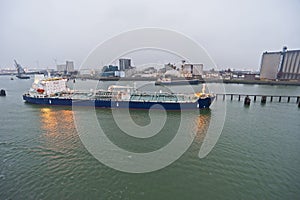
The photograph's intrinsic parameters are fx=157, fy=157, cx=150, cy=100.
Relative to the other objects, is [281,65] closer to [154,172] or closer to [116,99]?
[116,99]

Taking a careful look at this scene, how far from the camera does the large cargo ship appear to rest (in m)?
24.1

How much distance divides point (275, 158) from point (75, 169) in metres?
13.4

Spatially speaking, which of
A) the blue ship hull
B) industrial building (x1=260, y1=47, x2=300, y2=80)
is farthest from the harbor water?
industrial building (x1=260, y1=47, x2=300, y2=80)

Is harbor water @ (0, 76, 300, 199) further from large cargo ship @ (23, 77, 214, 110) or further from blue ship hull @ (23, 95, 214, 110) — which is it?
large cargo ship @ (23, 77, 214, 110)

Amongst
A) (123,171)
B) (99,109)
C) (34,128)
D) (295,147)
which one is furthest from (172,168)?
(99,109)

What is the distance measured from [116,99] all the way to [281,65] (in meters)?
115

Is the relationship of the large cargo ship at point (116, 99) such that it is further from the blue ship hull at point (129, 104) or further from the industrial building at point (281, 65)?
the industrial building at point (281, 65)

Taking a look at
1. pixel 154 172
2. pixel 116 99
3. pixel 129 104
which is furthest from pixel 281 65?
pixel 154 172

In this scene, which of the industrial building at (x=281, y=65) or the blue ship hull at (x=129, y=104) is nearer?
the blue ship hull at (x=129, y=104)

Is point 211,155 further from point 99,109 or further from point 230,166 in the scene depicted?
point 99,109

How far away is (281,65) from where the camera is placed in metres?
97.4

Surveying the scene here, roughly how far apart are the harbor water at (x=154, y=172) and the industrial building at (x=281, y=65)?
102m

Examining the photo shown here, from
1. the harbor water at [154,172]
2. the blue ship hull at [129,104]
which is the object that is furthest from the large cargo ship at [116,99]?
the harbor water at [154,172]

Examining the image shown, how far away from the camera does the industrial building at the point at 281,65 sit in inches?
3543
